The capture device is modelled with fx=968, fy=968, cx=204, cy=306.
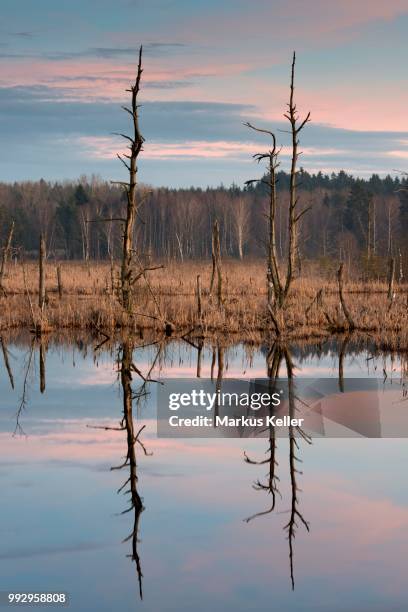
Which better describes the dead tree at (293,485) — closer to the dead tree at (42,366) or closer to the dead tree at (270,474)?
the dead tree at (270,474)

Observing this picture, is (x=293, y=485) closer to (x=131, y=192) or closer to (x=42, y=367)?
(x=42, y=367)

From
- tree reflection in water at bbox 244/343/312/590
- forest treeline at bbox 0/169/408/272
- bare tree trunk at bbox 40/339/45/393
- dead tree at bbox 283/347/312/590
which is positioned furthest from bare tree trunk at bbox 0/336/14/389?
A: forest treeline at bbox 0/169/408/272

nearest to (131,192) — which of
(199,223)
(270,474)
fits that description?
(270,474)

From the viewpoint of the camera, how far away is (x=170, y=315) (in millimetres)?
23922

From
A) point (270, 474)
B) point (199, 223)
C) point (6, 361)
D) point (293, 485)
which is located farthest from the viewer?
point (199, 223)

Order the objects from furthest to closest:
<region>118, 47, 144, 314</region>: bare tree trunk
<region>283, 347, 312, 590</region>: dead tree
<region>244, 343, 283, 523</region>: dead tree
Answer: <region>118, 47, 144, 314</region>: bare tree trunk < <region>244, 343, 283, 523</region>: dead tree < <region>283, 347, 312, 590</region>: dead tree

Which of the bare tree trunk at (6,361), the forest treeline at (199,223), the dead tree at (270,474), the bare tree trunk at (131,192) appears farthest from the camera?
the forest treeline at (199,223)

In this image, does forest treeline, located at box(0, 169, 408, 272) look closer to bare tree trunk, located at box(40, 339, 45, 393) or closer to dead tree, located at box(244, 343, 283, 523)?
bare tree trunk, located at box(40, 339, 45, 393)

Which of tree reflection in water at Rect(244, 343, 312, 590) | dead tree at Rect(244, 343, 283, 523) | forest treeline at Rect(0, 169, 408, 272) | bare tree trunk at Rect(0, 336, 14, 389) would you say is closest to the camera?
tree reflection in water at Rect(244, 343, 312, 590)

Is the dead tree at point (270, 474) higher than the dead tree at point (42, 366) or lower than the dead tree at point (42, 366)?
higher

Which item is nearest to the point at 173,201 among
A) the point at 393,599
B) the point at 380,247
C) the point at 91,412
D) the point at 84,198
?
the point at 84,198

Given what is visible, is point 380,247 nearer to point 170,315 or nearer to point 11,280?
point 11,280

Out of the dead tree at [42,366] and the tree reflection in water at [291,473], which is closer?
the tree reflection in water at [291,473]

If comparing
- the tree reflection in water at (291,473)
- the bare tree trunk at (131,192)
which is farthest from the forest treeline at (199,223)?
the tree reflection in water at (291,473)
